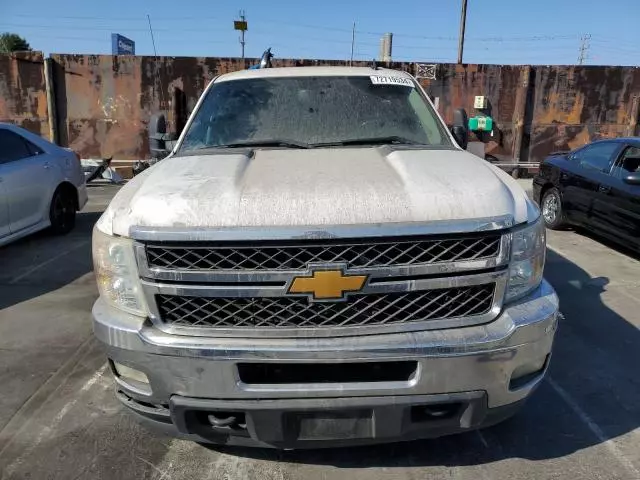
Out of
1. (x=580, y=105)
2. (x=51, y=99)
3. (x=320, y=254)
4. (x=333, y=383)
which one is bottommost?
(x=333, y=383)

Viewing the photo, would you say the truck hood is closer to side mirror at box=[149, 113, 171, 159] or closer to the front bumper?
the front bumper

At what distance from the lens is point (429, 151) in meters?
3.00

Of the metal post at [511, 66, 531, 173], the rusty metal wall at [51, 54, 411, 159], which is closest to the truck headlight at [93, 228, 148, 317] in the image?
the rusty metal wall at [51, 54, 411, 159]

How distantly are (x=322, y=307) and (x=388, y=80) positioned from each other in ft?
7.49

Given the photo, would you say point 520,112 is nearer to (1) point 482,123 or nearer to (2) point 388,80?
(1) point 482,123

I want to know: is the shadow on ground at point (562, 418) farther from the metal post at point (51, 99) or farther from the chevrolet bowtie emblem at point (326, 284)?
the metal post at point (51, 99)

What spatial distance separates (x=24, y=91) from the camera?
43.4 feet

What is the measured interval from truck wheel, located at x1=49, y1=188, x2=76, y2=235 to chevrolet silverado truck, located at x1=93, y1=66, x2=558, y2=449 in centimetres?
546

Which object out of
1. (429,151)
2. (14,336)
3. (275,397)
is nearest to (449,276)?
(275,397)

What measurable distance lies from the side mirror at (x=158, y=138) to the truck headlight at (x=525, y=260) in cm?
250

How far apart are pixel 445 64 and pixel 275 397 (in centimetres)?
1333

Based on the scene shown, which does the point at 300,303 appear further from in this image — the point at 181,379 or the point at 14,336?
the point at 14,336

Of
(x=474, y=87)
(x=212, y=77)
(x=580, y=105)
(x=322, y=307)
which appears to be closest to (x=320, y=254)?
(x=322, y=307)

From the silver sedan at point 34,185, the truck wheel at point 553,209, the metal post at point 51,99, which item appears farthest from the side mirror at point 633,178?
the metal post at point 51,99
